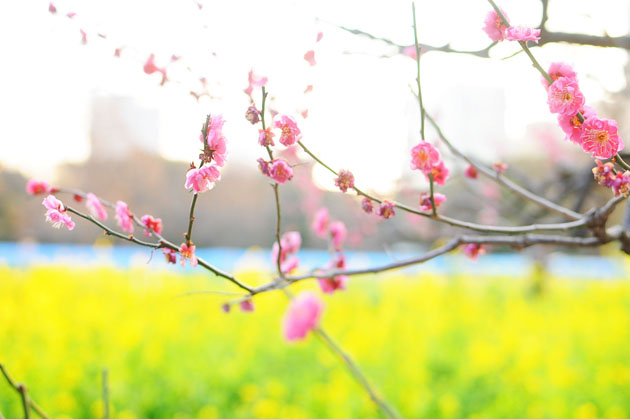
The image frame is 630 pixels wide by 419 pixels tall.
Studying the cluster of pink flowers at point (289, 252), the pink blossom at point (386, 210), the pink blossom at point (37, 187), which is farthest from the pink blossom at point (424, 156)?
the pink blossom at point (37, 187)

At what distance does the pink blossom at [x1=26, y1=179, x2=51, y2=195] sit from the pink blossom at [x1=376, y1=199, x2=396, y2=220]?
66cm

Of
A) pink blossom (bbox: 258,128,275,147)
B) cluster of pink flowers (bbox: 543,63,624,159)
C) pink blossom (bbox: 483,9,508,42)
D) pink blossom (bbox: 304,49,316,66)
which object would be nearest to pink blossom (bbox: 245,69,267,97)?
pink blossom (bbox: 304,49,316,66)

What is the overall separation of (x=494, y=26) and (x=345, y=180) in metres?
0.30

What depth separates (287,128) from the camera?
637mm

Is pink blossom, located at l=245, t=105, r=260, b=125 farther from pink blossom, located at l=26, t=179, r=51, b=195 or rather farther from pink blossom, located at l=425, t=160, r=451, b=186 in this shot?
pink blossom, located at l=26, t=179, r=51, b=195

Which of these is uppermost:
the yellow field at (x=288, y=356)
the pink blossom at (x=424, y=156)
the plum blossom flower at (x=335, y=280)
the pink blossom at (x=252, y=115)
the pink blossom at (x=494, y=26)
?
the pink blossom at (x=494, y=26)

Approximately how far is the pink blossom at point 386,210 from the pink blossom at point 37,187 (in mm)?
662

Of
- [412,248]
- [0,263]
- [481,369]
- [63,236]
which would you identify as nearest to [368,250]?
[412,248]

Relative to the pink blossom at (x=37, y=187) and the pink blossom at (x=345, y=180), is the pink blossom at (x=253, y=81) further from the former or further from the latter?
the pink blossom at (x=37, y=187)

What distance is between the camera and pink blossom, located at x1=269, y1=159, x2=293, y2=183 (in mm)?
646

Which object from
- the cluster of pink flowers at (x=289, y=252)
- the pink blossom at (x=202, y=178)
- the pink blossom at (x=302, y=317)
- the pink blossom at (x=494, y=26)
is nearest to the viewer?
the pink blossom at (x=202, y=178)

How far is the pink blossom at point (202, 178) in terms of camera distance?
1.90 feet

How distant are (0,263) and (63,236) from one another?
729 cm

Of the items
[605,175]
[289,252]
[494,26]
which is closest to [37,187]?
[289,252]
